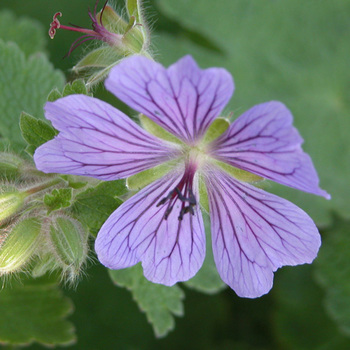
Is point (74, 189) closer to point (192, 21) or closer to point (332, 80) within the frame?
point (192, 21)

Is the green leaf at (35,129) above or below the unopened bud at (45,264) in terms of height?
above

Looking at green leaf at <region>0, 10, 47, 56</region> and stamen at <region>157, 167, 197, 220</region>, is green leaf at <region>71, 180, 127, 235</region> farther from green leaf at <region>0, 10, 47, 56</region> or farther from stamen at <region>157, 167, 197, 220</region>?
green leaf at <region>0, 10, 47, 56</region>

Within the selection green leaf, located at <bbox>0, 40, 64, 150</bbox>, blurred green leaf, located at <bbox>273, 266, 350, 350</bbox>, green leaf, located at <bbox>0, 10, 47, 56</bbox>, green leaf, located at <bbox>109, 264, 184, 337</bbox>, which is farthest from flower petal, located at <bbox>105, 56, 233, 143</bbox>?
blurred green leaf, located at <bbox>273, 266, 350, 350</bbox>

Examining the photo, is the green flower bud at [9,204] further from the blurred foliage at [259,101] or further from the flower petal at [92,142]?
the blurred foliage at [259,101]

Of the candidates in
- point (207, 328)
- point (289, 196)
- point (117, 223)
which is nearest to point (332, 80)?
point (289, 196)

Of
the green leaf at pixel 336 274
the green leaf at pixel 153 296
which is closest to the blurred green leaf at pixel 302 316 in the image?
the green leaf at pixel 336 274

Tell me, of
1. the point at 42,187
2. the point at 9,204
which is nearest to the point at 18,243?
the point at 9,204

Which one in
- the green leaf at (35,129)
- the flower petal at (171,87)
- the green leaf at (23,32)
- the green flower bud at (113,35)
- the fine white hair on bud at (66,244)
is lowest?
the fine white hair on bud at (66,244)
